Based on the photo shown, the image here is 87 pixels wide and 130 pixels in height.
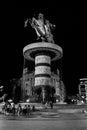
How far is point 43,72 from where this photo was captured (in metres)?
51.4

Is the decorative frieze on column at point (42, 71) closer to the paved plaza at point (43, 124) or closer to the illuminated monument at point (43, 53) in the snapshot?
the illuminated monument at point (43, 53)

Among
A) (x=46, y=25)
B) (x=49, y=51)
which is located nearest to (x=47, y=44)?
(x=49, y=51)

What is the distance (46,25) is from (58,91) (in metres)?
32.1

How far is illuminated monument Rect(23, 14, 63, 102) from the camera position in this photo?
51312 millimetres

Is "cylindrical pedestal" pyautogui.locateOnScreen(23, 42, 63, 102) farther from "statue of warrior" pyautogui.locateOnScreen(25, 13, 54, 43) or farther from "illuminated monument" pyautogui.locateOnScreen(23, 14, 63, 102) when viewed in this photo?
"statue of warrior" pyautogui.locateOnScreen(25, 13, 54, 43)

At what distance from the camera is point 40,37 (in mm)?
56031

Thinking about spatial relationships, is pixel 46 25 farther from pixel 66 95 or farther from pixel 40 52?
pixel 66 95

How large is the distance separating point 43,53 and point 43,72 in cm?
483

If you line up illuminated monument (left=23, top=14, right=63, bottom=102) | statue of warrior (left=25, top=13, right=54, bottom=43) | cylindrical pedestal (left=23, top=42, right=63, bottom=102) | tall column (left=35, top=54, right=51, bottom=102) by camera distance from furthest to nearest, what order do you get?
statue of warrior (left=25, top=13, right=54, bottom=43)
illuminated monument (left=23, top=14, right=63, bottom=102)
cylindrical pedestal (left=23, top=42, right=63, bottom=102)
tall column (left=35, top=54, right=51, bottom=102)

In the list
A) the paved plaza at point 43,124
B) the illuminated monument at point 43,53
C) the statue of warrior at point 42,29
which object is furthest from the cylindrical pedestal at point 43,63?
the paved plaza at point 43,124

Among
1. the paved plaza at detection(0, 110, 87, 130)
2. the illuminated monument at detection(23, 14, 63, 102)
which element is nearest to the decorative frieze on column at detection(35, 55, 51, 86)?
the illuminated monument at detection(23, 14, 63, 102)

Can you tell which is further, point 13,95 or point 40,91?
point 13,95

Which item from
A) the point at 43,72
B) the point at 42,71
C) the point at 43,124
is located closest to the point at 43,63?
the point at 42,71

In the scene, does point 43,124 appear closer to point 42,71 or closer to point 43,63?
point 42,71
